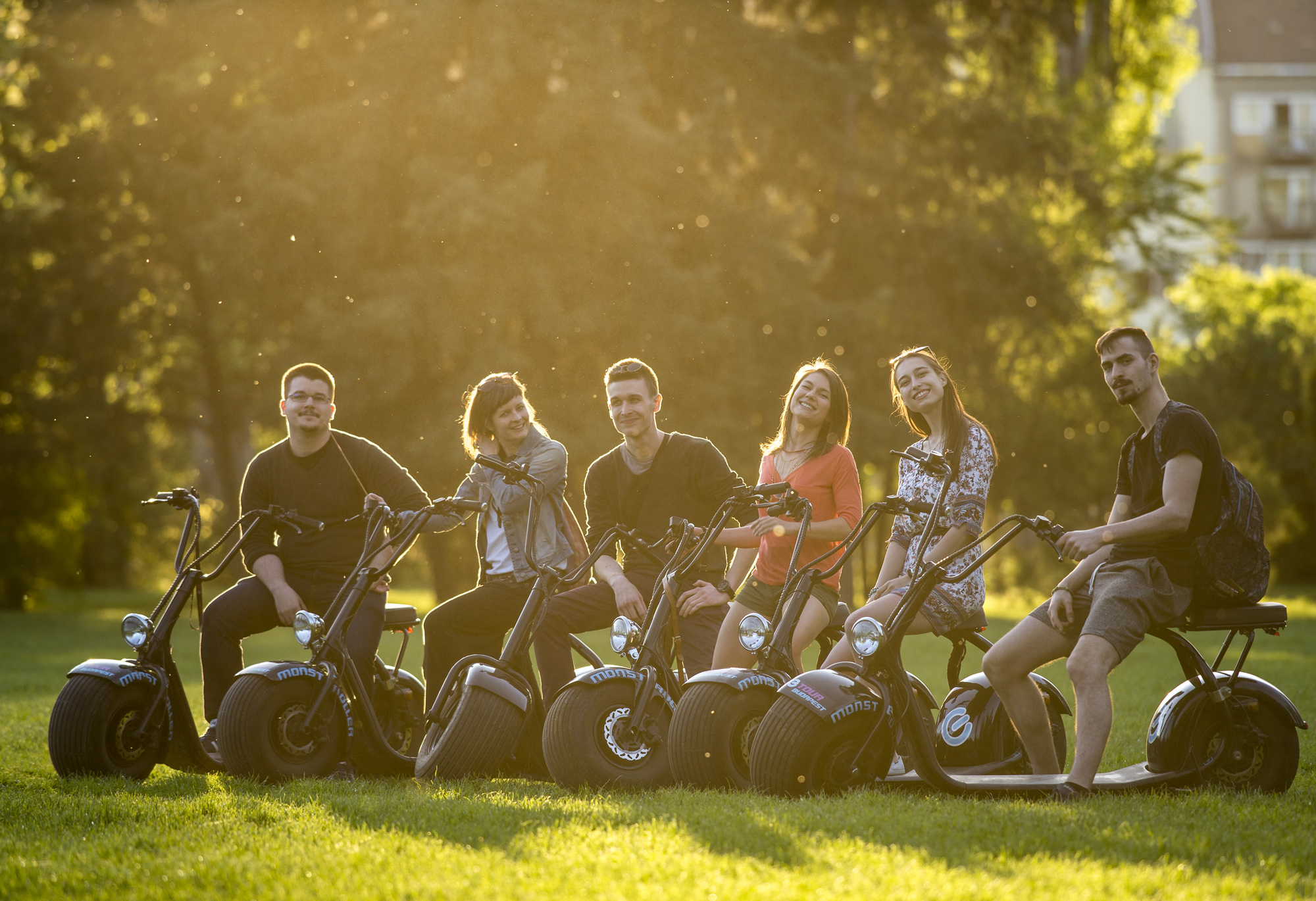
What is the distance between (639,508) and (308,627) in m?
1.69

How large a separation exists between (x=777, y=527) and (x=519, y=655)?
1363 millimetres

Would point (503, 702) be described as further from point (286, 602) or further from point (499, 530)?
point (286, 602)

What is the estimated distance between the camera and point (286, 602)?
23.5 ft

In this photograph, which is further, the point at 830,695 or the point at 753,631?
the point at 753,631

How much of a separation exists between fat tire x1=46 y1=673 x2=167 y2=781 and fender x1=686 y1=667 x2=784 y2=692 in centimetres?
275

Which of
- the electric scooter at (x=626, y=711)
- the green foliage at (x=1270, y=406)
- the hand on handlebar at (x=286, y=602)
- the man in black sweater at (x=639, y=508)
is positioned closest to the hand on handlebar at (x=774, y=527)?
the electric scooter at (x=626, y=711)

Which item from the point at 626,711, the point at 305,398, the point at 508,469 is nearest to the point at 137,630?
the point at 305,398

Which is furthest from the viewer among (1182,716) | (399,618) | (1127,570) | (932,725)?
(399,618)

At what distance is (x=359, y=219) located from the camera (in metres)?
20.5

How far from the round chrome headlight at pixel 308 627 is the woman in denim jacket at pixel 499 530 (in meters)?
0.57

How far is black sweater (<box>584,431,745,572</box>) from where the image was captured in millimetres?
7102

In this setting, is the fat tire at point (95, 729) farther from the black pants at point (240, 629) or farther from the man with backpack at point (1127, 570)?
the man with backpack at point (1127, 570)

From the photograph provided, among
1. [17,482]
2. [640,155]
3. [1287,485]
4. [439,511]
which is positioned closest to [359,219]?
[640,155]

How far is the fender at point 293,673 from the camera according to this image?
652cm
